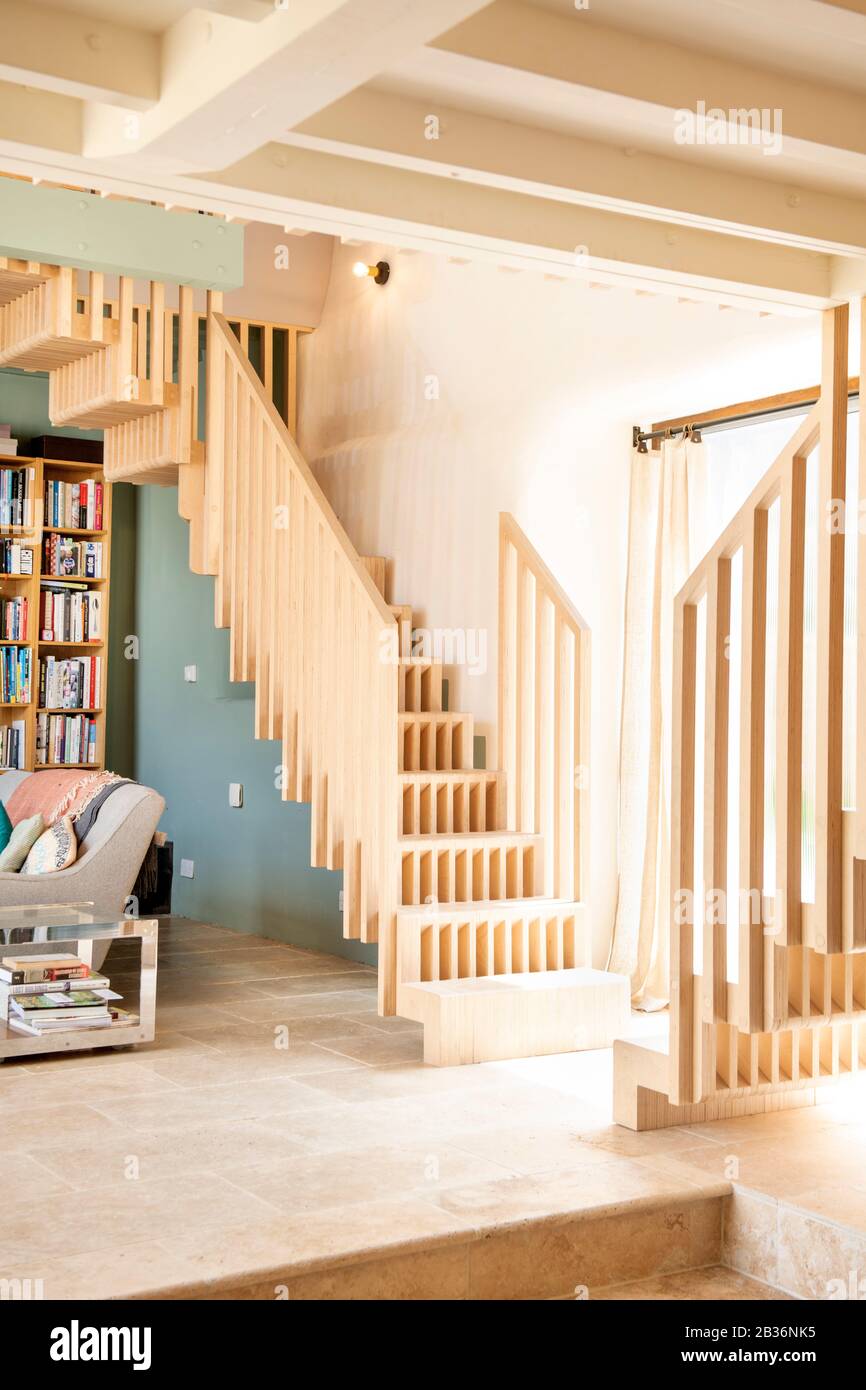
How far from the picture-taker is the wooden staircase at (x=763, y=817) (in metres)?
3.58

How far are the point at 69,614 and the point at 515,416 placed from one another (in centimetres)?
380

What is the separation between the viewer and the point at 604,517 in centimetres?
603

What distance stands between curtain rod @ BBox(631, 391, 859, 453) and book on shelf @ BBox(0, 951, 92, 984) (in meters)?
3.05

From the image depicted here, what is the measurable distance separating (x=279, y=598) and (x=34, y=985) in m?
1.83

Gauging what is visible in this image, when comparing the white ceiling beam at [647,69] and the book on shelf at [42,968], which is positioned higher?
the white ceiling beam at [647,69]

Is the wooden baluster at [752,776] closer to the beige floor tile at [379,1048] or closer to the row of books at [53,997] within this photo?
the beige floor tile at [379,1048]

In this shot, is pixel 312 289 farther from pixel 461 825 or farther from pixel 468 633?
pixel 461 825

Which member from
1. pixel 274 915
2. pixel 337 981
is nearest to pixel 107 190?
pixel 337 981

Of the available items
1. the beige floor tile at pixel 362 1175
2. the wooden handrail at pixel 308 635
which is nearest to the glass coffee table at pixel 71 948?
the wooden handrail at pixel 308 635

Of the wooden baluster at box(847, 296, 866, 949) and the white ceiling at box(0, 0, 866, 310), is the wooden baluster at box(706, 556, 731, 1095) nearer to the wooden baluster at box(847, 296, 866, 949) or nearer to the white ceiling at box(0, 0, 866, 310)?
the wooden baluster at box(847, 296, 866, 949)

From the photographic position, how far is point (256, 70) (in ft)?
7.75

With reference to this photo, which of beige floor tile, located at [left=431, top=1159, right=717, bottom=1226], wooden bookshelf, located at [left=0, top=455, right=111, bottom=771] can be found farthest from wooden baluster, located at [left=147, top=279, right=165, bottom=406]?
beige floor tile, located at [left=431, top=1159, right=717, bottom=1226]

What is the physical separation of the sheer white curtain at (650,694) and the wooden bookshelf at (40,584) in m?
4.01

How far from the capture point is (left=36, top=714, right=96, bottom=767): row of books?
862 cm
